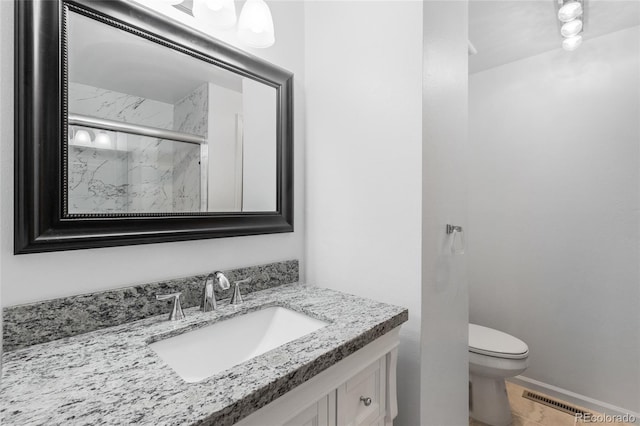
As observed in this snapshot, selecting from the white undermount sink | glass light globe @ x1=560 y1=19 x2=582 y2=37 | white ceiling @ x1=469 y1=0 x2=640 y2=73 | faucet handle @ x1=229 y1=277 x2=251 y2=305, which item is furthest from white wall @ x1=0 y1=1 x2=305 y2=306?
glass light globe @ x1=560 y1=19 x2=582 y2=37

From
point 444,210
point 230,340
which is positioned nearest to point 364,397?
point 230,340

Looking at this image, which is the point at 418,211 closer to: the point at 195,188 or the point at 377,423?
the point at 377,423

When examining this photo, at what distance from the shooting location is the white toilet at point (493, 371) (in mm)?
1617

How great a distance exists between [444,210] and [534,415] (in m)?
1.60

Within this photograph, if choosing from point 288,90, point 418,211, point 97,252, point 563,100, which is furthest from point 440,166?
point 563,100

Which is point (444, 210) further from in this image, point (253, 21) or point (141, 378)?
point (141, 378)

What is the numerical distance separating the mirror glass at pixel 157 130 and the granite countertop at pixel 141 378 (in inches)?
13.3

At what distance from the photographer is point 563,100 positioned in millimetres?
1962

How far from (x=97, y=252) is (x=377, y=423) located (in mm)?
920

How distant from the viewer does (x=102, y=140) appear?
2.69 ft

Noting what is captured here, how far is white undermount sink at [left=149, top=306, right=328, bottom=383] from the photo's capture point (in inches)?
31.3

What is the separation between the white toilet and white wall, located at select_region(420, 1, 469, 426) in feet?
0.99

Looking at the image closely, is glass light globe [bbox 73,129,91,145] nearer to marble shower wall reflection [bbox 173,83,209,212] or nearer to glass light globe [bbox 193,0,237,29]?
marble shower wall reflection [bbox 173,83,209,212]

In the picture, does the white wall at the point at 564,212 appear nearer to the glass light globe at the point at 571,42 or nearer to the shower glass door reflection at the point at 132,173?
the glass light globe at the point at 571,42
